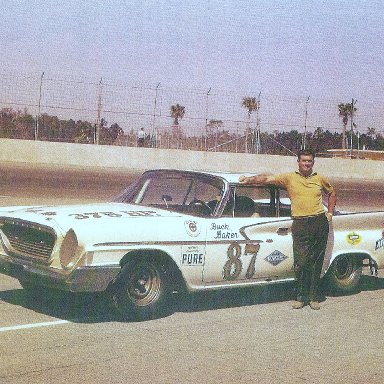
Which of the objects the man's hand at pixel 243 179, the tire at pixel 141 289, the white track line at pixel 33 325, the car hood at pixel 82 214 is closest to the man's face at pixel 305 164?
the man's hand at pixel 243 179

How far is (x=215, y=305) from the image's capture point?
776 cm

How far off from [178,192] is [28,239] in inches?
68.0

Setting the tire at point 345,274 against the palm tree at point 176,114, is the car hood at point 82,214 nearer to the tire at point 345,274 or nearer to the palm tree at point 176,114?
the tire at point 345,274

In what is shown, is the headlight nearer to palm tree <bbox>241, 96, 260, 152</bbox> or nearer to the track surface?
the track surface

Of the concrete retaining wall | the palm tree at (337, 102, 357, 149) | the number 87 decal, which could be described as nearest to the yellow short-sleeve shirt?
the number 87 decal

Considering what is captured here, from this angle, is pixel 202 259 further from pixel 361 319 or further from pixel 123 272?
pixel 361 319

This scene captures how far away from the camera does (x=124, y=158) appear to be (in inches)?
1357

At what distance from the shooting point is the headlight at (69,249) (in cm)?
652

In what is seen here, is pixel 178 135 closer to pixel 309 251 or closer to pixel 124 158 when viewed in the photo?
pixel 124 158

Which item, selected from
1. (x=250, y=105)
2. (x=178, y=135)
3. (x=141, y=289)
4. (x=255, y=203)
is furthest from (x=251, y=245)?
(x=178, y=135)

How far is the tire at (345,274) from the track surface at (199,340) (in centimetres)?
14

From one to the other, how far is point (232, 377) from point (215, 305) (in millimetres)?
2592

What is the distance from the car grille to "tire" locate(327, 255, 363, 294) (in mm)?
3309

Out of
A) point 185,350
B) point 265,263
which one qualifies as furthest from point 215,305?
point 185,350
